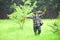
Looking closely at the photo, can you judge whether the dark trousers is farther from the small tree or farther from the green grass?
the small tree

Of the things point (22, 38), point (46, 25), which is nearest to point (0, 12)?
point (22, 38)

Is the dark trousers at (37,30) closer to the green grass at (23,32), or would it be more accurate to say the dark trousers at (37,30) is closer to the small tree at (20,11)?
the green grass at (23,32)

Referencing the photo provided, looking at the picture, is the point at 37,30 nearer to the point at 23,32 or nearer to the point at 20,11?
the point at 23,32

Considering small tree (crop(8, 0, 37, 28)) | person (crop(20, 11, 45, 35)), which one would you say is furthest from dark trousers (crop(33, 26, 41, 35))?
small tree (crop(8, 0, 37, 28))

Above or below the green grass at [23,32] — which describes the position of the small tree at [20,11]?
above

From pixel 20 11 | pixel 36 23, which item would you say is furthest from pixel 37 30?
pixel 20 11

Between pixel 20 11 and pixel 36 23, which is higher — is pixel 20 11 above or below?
above

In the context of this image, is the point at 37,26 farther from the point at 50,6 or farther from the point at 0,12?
the point at 0,12

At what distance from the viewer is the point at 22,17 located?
242 cm

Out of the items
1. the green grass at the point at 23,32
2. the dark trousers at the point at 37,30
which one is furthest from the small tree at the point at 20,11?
the dark trousers at the point at 37,30

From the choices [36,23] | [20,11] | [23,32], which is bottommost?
[23,32]

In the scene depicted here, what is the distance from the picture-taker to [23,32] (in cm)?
244

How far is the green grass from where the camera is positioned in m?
2.39

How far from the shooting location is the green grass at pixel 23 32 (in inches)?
94.0
